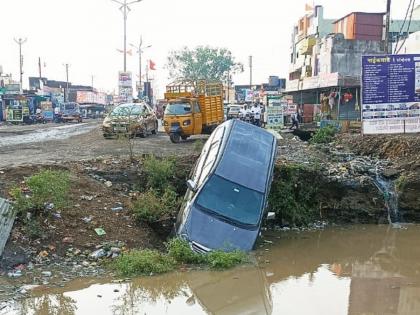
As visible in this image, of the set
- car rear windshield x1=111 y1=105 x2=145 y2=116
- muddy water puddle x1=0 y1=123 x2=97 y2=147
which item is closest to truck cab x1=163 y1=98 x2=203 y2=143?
car rear windshield x1=111 y1=105 x2=145 y2=116

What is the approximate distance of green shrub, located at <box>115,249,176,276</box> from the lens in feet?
22.6

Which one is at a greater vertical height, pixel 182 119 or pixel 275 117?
pixel 275 117

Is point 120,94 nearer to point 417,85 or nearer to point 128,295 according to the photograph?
point 417,85

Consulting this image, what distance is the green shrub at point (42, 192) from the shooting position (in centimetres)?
756

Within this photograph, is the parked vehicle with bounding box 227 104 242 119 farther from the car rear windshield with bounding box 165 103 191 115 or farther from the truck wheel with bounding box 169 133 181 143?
the truck wheel with bounding box 169 133 181 143

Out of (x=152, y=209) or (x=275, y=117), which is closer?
(x=152, y=209)

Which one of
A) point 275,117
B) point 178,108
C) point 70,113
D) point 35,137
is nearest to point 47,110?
point 70,113

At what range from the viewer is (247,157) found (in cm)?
912

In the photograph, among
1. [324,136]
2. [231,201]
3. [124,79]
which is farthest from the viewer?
[124,79]

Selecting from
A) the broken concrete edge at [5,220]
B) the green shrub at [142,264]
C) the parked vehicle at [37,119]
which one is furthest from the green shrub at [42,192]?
the parked vehicle at [37,119]

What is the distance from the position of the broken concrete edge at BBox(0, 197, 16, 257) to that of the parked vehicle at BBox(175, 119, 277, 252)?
8.49ft

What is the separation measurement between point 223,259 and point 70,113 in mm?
39089

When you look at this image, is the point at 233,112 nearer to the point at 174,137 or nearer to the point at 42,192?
the point at 174,137

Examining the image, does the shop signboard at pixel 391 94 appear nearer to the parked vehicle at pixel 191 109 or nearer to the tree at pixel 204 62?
the parked vehicle at pixel 191 109
